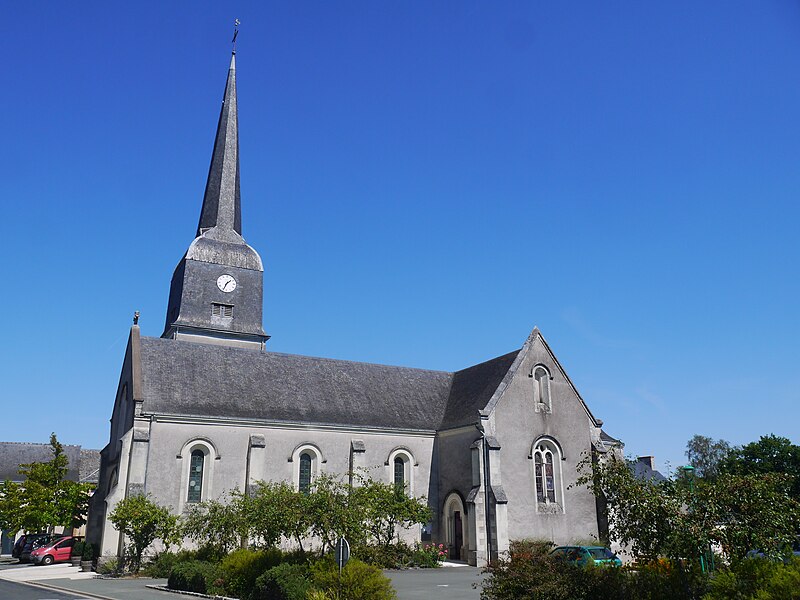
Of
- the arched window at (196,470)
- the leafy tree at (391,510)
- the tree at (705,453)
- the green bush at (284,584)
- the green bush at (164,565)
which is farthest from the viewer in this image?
the tree at (705,453)

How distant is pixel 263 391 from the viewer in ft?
107

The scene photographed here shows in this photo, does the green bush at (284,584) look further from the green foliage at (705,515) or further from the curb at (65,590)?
the green foliage at (705,515)

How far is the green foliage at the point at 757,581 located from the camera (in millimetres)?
10030

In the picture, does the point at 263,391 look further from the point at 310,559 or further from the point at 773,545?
the point at 773,545

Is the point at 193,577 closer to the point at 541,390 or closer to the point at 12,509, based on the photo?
the point at 541,390

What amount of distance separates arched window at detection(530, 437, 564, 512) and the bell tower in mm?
20134

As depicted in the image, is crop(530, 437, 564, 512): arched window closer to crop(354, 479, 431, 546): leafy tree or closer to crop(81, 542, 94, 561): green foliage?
crop(354, 479, 431, 546): leafy tree

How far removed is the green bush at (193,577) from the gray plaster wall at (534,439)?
14816mm

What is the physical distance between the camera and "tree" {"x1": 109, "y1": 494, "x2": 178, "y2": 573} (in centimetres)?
2512

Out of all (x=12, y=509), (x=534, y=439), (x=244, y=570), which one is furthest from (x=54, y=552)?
(x=534, y=439)

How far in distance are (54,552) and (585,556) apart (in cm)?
2623

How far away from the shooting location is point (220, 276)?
43719 mm

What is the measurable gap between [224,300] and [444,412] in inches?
659

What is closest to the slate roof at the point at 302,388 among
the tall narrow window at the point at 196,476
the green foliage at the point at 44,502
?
the tall narrow window at the point at 196,476
